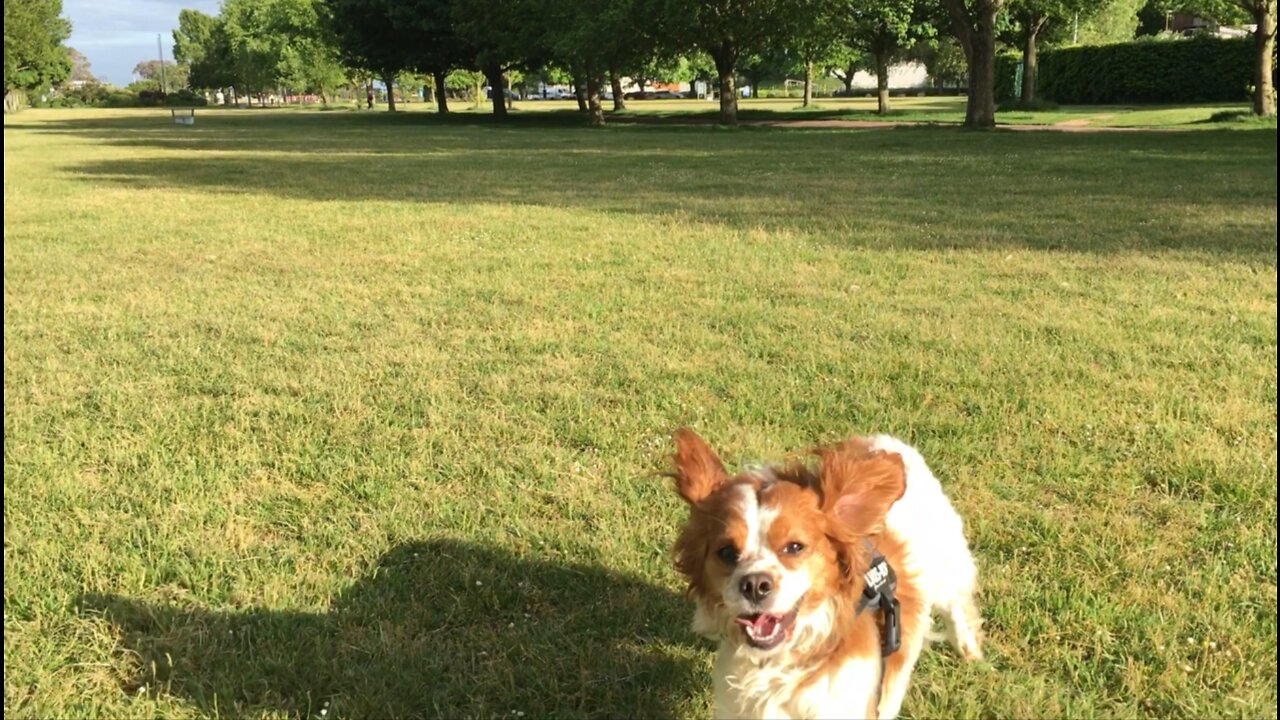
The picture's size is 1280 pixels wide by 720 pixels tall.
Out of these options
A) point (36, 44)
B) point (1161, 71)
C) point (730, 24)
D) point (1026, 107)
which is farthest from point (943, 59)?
point (36, 44)

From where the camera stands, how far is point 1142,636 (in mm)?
3164

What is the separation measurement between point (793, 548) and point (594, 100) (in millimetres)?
42112

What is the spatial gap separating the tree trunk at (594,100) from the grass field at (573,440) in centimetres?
3083

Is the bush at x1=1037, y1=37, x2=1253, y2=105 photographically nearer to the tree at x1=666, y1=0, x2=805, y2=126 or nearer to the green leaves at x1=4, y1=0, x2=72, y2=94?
the tree at x1=666, y1=0, x2=805, y2=126

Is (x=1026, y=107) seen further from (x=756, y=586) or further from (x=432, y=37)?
(x=756, y=586)

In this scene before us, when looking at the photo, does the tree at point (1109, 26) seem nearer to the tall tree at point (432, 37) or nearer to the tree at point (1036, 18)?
the tree at point (1036, 18)

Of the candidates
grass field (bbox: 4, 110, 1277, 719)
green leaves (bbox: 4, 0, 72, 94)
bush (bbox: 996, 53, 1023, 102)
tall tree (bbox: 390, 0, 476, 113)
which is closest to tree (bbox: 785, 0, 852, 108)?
bush (bbox: 996, 53, 1023, 102)

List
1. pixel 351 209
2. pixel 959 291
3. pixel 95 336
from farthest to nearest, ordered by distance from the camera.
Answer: pixel 351 209
pixel 959 291
pixel 95 336

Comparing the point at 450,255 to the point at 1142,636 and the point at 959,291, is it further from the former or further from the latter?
the point at 1142,636

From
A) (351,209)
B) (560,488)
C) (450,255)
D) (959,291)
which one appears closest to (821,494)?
(560,488)

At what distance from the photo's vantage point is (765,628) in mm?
2246

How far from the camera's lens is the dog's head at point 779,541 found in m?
2.23

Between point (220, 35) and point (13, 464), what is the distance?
365 feet

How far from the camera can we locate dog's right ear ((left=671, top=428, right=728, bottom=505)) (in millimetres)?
2463
